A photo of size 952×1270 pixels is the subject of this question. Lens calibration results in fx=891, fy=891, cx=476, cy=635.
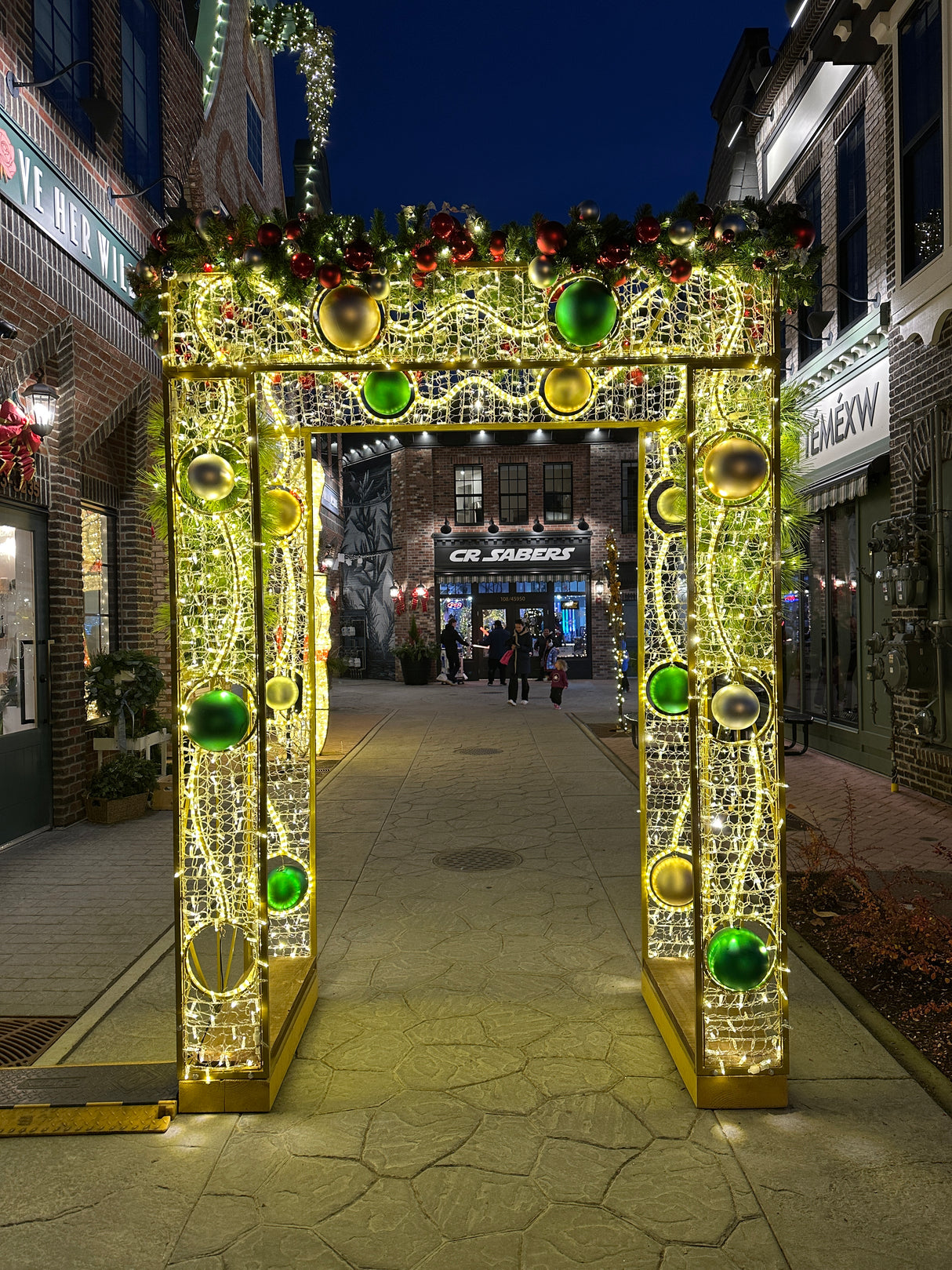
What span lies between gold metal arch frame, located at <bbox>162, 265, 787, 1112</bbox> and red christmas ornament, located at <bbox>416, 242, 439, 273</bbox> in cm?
16

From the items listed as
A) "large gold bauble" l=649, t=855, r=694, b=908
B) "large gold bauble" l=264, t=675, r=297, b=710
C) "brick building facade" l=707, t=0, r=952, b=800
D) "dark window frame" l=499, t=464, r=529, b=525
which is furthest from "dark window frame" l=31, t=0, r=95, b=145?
"dark window frame" l=499, t=464, r=529, b=525

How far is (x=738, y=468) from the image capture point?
302 centimetres

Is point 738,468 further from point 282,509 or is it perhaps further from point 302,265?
point 282,509

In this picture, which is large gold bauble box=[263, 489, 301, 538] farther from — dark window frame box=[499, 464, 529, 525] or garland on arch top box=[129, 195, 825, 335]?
dark window frame box=[499, 464, 529, 525]

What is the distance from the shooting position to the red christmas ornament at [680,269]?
2982 millimetres

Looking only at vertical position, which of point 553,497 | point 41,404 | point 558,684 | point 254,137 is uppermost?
point 254,137

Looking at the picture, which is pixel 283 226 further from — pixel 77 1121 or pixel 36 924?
pixel 36 924

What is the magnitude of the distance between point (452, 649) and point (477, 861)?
17.2 m

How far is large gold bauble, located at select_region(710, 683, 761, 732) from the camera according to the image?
3.05m

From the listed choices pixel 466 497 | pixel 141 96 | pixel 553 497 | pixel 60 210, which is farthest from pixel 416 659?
pixel 60 210

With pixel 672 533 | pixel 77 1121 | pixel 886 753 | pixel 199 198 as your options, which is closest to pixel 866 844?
pixel 886 753

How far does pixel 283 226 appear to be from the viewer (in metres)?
3.03

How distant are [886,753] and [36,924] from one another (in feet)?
26.5

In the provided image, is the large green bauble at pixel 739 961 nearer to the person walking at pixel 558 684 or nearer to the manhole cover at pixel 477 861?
the manhole cover at pixel 477 861
